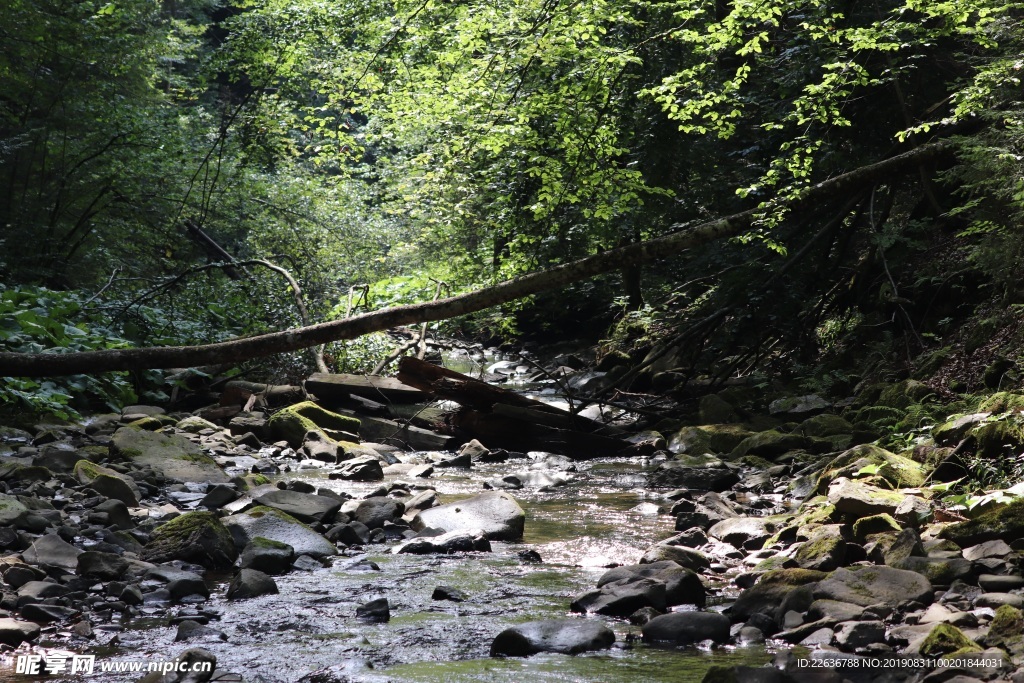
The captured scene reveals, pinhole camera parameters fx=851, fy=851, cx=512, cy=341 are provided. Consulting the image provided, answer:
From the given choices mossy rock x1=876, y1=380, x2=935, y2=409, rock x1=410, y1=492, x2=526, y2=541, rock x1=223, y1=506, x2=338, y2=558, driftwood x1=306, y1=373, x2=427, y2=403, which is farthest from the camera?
driftwood x1=306, y1=373, x2=427, y2=403

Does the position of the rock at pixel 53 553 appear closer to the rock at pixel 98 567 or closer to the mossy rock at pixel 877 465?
the rock at pixel 98 567

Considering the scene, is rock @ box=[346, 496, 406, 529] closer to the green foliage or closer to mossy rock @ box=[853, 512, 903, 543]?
mossy rock @ box=[853, 512, 903, 543]

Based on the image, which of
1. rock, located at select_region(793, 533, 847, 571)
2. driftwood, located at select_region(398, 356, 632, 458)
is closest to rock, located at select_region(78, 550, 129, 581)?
rock, located at select_region(793, 533, 847, 571)

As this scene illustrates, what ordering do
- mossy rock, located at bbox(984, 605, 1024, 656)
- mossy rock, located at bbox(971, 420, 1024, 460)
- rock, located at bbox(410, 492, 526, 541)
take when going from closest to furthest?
mossy rock, located at bbox(984, 605, 1024, 656), mossy rock, located at bbox(971, 420, 1024, 460), rock, located at bbox(410, 492, 526, 541)

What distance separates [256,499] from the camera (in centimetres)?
630

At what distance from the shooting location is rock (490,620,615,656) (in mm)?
3920

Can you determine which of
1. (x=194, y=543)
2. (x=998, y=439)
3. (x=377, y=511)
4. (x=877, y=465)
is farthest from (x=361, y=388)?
(x=998, y=439)

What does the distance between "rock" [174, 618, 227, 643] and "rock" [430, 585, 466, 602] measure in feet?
3.90

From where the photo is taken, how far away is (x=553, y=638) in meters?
4.03

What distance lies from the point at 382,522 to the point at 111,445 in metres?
3.14

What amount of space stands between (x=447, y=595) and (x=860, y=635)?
7.10 feet

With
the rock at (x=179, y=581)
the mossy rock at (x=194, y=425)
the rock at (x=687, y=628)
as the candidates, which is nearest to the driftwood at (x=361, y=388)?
the mossy rock at (x=194, y=425)

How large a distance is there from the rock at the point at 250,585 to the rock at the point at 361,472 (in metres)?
3.65

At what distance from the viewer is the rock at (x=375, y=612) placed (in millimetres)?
4395
